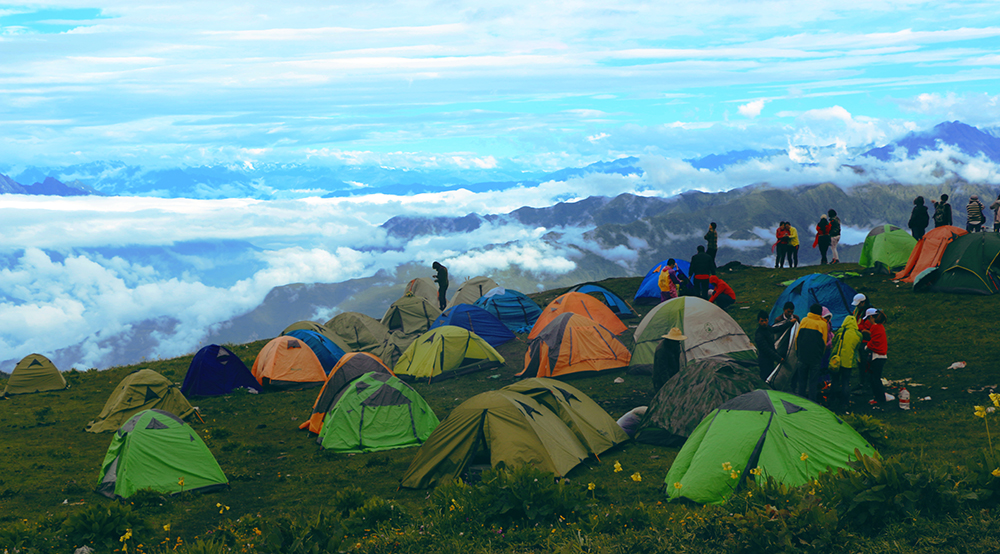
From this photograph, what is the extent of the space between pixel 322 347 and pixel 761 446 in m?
19.7

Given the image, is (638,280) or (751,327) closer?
(751,327)

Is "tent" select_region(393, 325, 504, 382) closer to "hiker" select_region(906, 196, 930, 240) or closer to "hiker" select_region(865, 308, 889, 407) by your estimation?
"hiker" select_region(865, 308, 889, 407)

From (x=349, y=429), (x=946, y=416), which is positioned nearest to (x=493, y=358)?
(x=349, y=429)

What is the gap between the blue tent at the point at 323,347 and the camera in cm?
2733

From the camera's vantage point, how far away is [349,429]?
17.9 metres

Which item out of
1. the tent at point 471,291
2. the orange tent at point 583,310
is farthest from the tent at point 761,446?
the tent at point 471,291

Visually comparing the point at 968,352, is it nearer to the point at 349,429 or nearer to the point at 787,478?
the point at 787,478

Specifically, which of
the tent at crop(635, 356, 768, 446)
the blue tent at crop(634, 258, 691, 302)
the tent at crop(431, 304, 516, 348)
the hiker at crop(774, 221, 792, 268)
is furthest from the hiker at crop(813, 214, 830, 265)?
the tent at crop(635, 356, 768, 446)

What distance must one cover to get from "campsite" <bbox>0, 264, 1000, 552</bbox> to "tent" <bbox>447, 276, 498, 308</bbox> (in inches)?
Result: 401

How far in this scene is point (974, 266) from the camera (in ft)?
81.3

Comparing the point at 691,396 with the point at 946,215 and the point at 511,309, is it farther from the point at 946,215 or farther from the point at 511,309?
the point at 946,215

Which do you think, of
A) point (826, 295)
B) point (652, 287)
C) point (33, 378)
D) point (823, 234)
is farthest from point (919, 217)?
point (33, 378)

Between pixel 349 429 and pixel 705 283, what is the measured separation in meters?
17.0

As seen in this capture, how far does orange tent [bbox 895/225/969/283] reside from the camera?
26.3 meters
